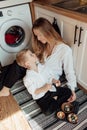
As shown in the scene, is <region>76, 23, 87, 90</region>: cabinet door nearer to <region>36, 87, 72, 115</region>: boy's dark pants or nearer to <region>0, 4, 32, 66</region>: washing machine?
<region>36, 87, 72, 115</region>: boy's dark pants

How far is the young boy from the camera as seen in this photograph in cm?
133

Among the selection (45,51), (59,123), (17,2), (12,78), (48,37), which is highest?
(17,2)

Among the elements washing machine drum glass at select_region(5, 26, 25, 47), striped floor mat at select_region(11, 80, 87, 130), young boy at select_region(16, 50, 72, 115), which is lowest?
striped floor mat at select_region(11, 80, 87, 130)

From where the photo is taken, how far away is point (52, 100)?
1.50m

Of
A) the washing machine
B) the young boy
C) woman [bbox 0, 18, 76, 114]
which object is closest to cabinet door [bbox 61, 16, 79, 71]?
woman [bbox 0, 18, 76, 114]

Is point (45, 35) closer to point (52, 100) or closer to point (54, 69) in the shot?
point (54, 69)

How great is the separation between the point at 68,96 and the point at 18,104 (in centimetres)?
54

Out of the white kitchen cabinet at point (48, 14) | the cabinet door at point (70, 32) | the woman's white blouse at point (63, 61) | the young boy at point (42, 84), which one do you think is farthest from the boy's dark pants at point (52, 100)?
the white kitchen cabinet at point (48, 14)

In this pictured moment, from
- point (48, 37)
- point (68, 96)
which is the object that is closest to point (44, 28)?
point (48, 37)

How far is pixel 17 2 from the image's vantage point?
1768 mm

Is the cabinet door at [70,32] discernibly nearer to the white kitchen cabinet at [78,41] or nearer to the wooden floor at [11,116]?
the white kitchen cabinet at [78,41]

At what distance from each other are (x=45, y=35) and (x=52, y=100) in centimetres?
66

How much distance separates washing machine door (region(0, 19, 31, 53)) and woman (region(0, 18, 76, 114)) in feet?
1.81

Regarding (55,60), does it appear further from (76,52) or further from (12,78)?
(12,78)
